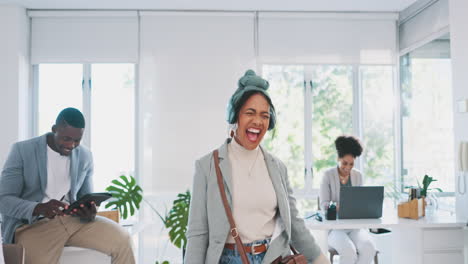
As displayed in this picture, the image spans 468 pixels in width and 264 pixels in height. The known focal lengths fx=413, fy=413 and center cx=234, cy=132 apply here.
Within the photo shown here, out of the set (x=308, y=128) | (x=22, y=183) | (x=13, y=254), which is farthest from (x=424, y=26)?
(x=13, y=254)

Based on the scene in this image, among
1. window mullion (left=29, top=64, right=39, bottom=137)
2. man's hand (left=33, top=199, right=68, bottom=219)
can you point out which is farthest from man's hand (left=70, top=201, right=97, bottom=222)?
window mullion (left=29, top=64, right=39, bottom=137)

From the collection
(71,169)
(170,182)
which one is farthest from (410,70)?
(71,169)

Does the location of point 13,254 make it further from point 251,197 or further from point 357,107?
point 357,107

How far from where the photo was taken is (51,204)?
2.41 m

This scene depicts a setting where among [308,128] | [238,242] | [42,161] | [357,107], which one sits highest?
[357,107]

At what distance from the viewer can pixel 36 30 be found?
465 centimetres

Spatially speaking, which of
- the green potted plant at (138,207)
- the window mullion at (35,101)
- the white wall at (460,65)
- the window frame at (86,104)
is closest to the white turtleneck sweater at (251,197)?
the green potted plant at (138,207)

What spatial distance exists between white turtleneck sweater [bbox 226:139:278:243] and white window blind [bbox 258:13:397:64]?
3.19m

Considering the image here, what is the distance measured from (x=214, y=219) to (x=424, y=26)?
12.2 feet

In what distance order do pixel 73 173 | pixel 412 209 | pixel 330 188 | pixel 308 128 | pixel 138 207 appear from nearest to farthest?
pixel 73 173 → pixel 412 209 → pixel 138 207 → pixel 330 188 → pixel 308 128

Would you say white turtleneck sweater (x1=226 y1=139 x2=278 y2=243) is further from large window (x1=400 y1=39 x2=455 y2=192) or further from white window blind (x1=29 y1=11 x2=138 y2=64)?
white window blind (x1=29 y1=11 x2=138 y2=64)

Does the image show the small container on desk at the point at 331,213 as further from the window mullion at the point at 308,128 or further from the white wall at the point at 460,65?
the window mullion at the point at 308,128

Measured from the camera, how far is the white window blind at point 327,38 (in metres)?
4.76

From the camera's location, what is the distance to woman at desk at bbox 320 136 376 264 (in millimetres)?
3324
